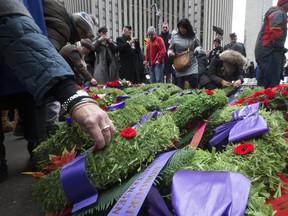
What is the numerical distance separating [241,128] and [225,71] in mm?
2800

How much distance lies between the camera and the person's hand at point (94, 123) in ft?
2.78

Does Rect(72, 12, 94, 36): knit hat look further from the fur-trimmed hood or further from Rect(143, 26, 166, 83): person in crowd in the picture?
Rect(143, 26, 166, 83): person in crowd

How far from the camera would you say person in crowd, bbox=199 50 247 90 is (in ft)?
Result: 12.1

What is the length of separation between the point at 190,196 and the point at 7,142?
9.10 feet

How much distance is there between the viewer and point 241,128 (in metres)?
1.25

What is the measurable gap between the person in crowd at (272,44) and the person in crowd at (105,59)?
10.1 feet

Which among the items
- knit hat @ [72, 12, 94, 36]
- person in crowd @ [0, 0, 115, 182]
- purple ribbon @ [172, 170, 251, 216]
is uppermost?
knit hat @ [72, 12, 94, 36]

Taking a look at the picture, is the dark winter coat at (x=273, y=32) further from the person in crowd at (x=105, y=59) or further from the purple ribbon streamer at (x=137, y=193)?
the purple ribbon streamer at (x=137, y=193)

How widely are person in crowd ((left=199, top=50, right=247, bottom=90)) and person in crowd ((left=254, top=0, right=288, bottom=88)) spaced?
0.38m

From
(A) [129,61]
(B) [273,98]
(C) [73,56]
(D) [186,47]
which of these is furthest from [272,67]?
(A) [129,61]

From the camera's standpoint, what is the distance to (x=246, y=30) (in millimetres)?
39281

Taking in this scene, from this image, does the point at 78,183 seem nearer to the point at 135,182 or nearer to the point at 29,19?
the point at 135,182

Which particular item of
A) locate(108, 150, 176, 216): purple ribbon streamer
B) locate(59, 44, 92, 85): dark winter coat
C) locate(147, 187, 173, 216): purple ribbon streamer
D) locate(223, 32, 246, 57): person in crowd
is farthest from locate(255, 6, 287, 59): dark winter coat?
locate(147, 187, 173, 216): purple ribbon streamer

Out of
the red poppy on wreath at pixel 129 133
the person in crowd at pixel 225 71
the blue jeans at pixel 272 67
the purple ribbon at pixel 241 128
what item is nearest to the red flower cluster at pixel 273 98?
the purple ribbon at pixel 241 128
